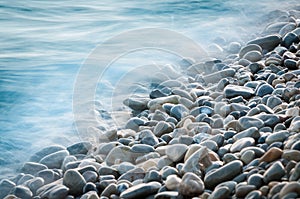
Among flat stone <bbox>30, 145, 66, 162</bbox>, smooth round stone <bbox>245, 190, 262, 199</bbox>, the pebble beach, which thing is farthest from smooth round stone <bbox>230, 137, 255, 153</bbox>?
flat stone <bbox>30, 145, 66, 162</bbox>

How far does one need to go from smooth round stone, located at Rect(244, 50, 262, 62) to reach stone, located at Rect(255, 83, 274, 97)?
802mm

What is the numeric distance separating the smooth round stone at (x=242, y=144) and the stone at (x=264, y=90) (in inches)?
29.2

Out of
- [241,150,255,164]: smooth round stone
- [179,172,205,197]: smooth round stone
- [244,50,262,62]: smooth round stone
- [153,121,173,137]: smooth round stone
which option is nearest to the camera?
[179,172,205,197]: smooth round stone

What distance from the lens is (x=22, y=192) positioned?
240cm

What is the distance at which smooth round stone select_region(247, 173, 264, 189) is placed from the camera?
1834 mm

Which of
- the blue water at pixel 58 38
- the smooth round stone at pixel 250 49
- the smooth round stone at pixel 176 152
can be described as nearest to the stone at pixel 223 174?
the smooth round stone at pixel 176 152

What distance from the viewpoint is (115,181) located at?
7.60 ft

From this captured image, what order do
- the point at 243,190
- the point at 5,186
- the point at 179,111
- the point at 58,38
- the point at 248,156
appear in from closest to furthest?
the point at 243,190, the point at 248,156, the point at 5,186, the point at 179,111, the point at 58,38

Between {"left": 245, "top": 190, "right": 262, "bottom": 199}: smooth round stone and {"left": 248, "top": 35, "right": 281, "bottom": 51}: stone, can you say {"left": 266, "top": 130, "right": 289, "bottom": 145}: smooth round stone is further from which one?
{"left": 248, "top": 35, "right": 281, "bottom": 51}: stone

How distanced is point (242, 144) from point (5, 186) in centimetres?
122

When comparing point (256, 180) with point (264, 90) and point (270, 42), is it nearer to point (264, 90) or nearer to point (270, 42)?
point (264, 90)

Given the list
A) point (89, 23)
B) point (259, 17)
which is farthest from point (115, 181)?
point (89, 23)

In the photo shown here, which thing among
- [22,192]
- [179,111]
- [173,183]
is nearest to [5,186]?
[22,192]

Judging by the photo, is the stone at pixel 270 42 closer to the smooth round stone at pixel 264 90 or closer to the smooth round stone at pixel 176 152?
the smooth round stone at pixel 264 90
